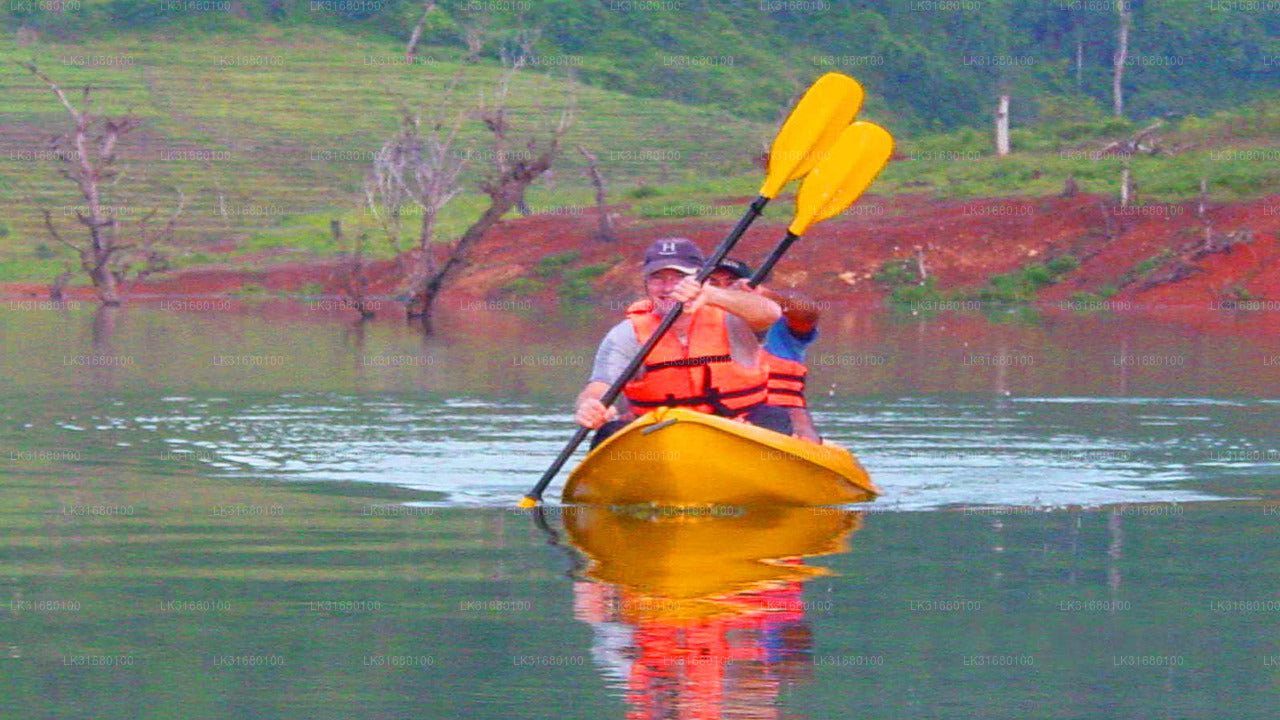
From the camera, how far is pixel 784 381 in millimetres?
12016

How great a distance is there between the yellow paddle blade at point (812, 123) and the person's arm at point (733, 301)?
1757 mm

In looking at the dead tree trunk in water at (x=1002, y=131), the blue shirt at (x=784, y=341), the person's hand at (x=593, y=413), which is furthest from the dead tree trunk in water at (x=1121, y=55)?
the person's hand at (x=593, y=413)

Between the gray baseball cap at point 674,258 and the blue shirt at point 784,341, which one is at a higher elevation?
the gray baseball cap at point 674,258

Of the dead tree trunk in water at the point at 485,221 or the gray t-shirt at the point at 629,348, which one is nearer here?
the gray t-shirt at the point at 629,348

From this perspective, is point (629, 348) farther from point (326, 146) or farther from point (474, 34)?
point (474, 34)

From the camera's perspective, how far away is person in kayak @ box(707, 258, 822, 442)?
11836 mm

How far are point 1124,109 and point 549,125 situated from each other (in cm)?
2371

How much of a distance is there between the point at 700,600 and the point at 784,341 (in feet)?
13.3

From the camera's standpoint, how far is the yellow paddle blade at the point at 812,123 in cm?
1257

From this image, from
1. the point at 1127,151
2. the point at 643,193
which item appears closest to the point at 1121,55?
the point at 643,193

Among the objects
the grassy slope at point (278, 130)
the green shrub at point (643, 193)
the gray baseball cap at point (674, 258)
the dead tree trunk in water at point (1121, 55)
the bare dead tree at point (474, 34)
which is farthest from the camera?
the dead tree trunk in water at point (1121, 55)

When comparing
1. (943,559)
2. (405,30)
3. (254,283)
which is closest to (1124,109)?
(405,30)

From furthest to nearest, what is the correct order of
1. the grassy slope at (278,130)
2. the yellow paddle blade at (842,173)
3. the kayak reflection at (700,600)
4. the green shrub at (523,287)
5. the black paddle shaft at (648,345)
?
the grassy slope at (278,130)
the green shrub at (523,287)
the yellow paddle blade at (842,173)
the black paddle shaft at (648,345)
the kayak reflection at (700,600)

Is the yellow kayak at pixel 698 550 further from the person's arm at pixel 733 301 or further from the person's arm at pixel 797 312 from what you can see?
the person's arm at pixel 797 312
